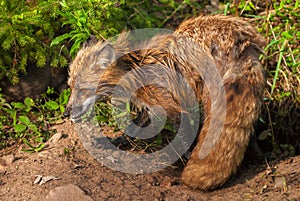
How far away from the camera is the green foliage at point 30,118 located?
15.5ft

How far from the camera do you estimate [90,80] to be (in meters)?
4.31

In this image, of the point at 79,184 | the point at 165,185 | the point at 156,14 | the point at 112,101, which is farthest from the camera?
the point at 156,14

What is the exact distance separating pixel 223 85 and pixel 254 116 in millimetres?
371

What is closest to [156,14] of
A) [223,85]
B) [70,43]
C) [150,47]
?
[70,43]

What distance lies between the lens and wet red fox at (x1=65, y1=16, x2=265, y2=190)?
3928 mm

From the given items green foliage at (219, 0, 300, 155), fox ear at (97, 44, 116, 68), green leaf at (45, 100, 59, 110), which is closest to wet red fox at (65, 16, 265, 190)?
fox ear at (97, 44, 116, 68)

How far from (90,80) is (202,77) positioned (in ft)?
3.36

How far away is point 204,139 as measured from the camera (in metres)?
4.01

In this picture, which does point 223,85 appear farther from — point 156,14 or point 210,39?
point 156,14

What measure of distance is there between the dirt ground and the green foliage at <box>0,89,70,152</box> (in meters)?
0.26

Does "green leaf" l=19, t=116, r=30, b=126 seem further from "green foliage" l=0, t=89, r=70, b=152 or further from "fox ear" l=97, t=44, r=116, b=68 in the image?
"fox ear" l=97, t=44, r=116, b=68

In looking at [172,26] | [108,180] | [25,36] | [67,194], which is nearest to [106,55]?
[25,36]

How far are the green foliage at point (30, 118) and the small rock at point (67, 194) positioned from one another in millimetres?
923

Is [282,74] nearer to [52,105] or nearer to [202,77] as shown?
[202,77]
